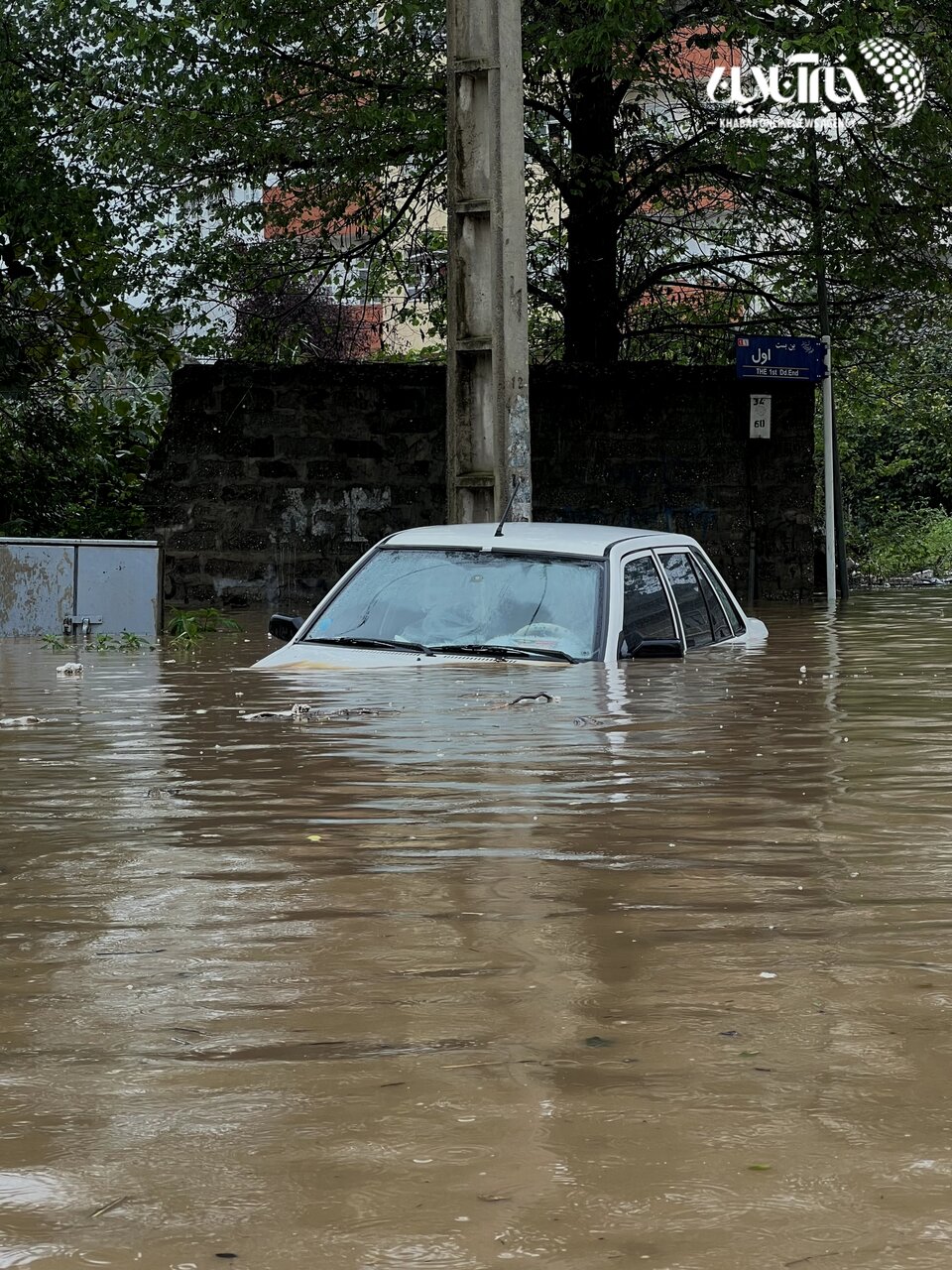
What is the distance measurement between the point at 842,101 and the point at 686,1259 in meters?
18.5

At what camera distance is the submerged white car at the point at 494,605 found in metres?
9.55

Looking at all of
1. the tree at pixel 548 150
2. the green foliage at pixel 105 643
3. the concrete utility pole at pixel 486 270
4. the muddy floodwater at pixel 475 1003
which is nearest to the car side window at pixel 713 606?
the concrete utility pole at pixel 486 270

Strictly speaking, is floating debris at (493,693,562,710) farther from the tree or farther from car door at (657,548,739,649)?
the tree

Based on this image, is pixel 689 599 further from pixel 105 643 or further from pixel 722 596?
pixel 105 643

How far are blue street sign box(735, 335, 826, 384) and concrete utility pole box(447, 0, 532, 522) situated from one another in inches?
275

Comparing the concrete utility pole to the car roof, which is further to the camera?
the concrete utility pole

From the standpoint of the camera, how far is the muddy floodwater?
2.75 m

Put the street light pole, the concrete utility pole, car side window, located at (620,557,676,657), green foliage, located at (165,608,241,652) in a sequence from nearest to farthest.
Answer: car side window, located at (620,557,676,657), the concrete utility pole, green foliage, located at (165,608,241,652), the street light pole

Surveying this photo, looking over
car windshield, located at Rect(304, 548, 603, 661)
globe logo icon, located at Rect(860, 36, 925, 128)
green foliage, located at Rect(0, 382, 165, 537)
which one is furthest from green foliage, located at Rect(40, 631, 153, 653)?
globe logo icon, located at Rect(860, 36, 925, 128)

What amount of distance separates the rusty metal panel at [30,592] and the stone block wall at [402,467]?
5.24 meters

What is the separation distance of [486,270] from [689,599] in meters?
3.91

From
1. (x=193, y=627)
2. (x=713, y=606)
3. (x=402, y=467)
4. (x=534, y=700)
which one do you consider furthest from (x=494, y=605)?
(x=402, y=467)

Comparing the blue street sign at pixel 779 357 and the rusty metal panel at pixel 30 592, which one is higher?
the blue street sign at pixel 779 357

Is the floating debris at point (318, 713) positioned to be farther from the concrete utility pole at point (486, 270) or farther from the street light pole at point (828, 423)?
the street light pole at point (828, 423)
